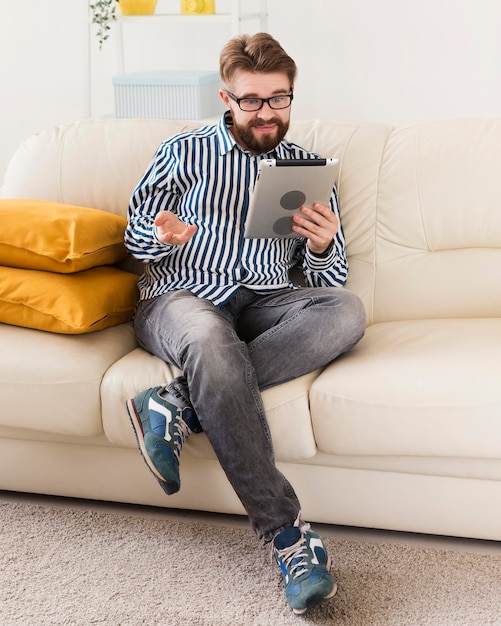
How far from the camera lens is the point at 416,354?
1.95 metres

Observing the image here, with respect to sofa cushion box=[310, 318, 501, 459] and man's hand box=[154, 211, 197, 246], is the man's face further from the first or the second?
sofa cushion box=[310, 318, 501, 459]

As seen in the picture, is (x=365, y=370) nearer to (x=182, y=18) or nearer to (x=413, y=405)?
(x=413, y=405)

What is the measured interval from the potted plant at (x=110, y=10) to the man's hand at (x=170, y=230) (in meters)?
1.73

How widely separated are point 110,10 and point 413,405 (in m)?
2.53

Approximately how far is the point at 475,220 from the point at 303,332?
0.62m

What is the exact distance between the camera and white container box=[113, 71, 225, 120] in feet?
10.7

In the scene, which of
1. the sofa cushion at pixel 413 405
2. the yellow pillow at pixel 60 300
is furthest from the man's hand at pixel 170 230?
the sofa cushion at pixel 413 405

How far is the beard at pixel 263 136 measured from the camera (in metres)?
2.10

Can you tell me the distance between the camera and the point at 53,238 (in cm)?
205

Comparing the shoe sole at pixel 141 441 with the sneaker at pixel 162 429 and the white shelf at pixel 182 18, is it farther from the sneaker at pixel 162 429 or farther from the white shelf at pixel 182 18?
the white shelf at pixel 182 18

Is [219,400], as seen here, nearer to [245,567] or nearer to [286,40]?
[245,567]

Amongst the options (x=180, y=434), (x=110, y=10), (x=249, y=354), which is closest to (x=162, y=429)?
(x=180, y=434)

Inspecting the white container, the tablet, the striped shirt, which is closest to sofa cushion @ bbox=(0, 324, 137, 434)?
the striped shirt

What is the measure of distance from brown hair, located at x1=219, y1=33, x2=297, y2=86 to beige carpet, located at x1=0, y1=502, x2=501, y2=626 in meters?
1.06
